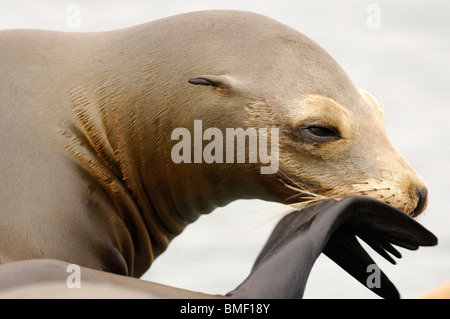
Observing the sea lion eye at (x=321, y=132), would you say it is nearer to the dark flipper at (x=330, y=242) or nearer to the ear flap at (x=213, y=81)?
the ear flap at (x=213, y=81)

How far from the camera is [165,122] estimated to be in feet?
19.3

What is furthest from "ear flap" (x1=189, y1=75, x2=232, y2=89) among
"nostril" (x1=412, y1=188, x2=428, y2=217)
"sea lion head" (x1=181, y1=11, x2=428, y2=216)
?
"nostril" (x1=412, y1=188, x2=428, y2=217)

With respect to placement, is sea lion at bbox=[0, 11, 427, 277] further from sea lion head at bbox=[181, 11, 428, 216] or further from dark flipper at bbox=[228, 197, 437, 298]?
dark flipper at bbox=[228, 197, 437, 298]

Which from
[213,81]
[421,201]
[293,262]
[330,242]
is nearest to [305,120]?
[213,81]

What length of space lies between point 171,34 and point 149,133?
724 mm

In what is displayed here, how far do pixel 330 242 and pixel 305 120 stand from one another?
1.26 m

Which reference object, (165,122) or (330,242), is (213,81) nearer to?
(165,122)

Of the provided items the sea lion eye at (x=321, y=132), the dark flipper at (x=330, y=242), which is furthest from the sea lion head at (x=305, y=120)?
the dark flipper at (x=330, y=242)

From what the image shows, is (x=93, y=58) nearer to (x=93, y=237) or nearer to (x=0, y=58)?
(x=0, y=58)

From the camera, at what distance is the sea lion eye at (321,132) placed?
5.70 m

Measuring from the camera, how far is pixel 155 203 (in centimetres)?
618
